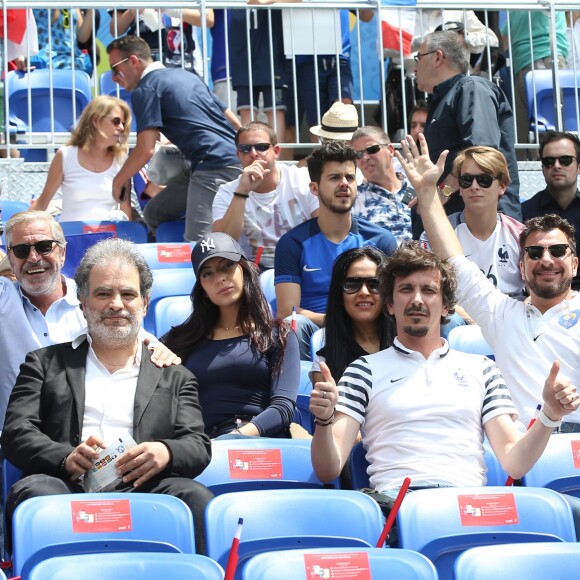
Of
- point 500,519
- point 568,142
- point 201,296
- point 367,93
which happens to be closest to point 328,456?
point 500,519

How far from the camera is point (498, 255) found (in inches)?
245

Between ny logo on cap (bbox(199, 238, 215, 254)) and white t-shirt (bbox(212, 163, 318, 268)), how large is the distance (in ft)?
6.13

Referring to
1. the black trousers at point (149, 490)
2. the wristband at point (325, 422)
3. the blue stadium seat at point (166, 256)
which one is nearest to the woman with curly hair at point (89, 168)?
the blue stadium seat at point (166, 256)

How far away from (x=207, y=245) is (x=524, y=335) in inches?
53.0

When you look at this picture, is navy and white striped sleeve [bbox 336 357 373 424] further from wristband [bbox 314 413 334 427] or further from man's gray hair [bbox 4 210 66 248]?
man's gray hair [bbox 4 210 66 248]

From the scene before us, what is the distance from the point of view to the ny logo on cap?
522 cm

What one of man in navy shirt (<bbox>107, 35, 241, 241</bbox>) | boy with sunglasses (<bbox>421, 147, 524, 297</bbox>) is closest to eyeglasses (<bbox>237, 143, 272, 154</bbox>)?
man in navy shirt (<bbox>107, 35, 241, 241</bbox>)

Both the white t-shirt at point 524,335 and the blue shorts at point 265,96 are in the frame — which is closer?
the white t-shirt at point 524,335

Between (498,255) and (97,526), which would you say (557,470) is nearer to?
(97,526)

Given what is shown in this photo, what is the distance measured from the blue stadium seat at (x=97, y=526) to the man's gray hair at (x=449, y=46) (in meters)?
4.31

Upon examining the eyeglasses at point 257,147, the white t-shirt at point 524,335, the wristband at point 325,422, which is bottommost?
the wristband at point 325,422

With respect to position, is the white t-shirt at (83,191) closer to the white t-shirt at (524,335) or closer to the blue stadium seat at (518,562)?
the white t-shirt at (524,335)

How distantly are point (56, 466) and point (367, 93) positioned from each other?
695 centimetres

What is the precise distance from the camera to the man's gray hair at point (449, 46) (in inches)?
287
